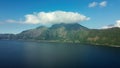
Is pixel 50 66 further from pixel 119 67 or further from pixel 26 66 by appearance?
pixel 119 67

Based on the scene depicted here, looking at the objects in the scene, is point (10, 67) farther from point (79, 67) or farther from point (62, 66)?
point (79, 67)

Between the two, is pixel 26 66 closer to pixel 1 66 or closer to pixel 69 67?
pixel 1 66

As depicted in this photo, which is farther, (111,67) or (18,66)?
(111,67)

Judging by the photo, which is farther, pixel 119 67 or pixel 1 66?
pixel 119 67

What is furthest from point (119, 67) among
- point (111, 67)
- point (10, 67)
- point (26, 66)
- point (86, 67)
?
point (10, 67)

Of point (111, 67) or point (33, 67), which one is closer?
point (33, 67)

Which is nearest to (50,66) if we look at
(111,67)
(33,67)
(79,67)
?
(33,67)

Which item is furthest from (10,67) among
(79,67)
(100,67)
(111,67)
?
(111,67)
